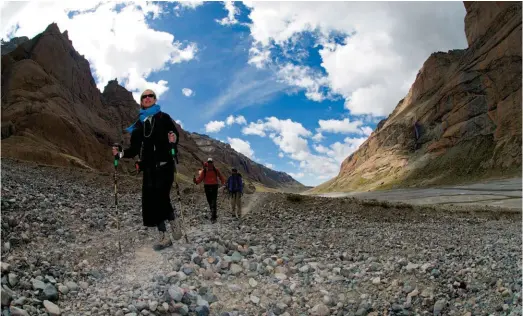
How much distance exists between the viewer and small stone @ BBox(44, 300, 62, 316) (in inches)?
231

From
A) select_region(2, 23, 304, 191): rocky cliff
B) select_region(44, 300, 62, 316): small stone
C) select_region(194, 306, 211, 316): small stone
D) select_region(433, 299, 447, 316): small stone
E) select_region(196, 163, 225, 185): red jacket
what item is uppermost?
select_region(2, 23, 304, 191): rocky cliff

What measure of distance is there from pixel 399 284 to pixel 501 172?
12270 centimetres

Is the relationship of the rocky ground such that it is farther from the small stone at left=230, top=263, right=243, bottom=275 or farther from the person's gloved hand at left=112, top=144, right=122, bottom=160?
the person's gloved hand at left=112, top=144, right=122, bottom=160

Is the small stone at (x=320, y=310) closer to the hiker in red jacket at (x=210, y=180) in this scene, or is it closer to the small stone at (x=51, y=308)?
the small stone at (x=51, y=308)

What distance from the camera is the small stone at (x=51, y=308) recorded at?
588 cm

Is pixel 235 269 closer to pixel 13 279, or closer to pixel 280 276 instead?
pixel 280 276

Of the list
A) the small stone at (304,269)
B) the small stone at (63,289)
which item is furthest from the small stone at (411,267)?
the small stone at (63,289)

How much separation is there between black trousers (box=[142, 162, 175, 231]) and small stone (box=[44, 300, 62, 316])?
11.6 feet

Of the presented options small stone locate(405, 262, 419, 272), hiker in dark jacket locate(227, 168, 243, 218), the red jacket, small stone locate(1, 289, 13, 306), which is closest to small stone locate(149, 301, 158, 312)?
small stone locate(1, 289, 13, 306)

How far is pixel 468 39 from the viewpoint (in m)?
156

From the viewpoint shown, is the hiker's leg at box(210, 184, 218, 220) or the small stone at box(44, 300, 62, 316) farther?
the hiker's leg at box(210, 184, 218, 220)

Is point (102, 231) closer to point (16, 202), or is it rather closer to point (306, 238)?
point (16, 202)

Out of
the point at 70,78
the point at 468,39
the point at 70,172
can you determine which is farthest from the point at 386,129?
the point at 70,172

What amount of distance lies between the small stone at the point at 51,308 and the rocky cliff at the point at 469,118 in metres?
124
